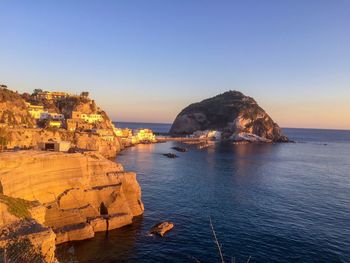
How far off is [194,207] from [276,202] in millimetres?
16341

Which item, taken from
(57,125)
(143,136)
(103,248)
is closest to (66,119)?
(57,125)

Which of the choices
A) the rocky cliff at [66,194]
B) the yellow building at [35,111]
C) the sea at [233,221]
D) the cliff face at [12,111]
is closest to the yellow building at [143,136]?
the yellow building at [35,111]

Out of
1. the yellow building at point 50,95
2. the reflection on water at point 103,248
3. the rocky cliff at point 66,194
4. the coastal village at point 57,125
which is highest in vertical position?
the yellow building at point 50,95

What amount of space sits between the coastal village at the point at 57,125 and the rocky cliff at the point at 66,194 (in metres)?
13.1

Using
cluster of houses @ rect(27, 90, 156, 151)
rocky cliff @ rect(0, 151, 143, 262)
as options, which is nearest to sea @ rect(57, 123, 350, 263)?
rocky cliff @ rect(0, 151, 143, 262)

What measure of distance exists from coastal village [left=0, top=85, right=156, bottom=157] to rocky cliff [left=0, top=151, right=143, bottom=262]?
42.9ft

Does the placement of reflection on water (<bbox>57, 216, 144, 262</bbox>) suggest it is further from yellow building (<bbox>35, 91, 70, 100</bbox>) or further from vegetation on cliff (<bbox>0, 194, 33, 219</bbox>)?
yellow building (<bbox>35, 91, 70, 100</bbox>)

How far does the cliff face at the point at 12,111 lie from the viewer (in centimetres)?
9176

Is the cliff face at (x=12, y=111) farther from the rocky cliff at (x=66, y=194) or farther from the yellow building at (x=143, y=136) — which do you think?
the yellow building at (x=143, y=136)

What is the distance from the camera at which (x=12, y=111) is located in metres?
96.4

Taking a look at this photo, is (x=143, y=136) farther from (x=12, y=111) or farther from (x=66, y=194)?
(x=66, y=194)

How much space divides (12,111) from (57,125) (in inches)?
915

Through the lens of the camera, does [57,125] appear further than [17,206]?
Yes

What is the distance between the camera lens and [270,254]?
3722cm
